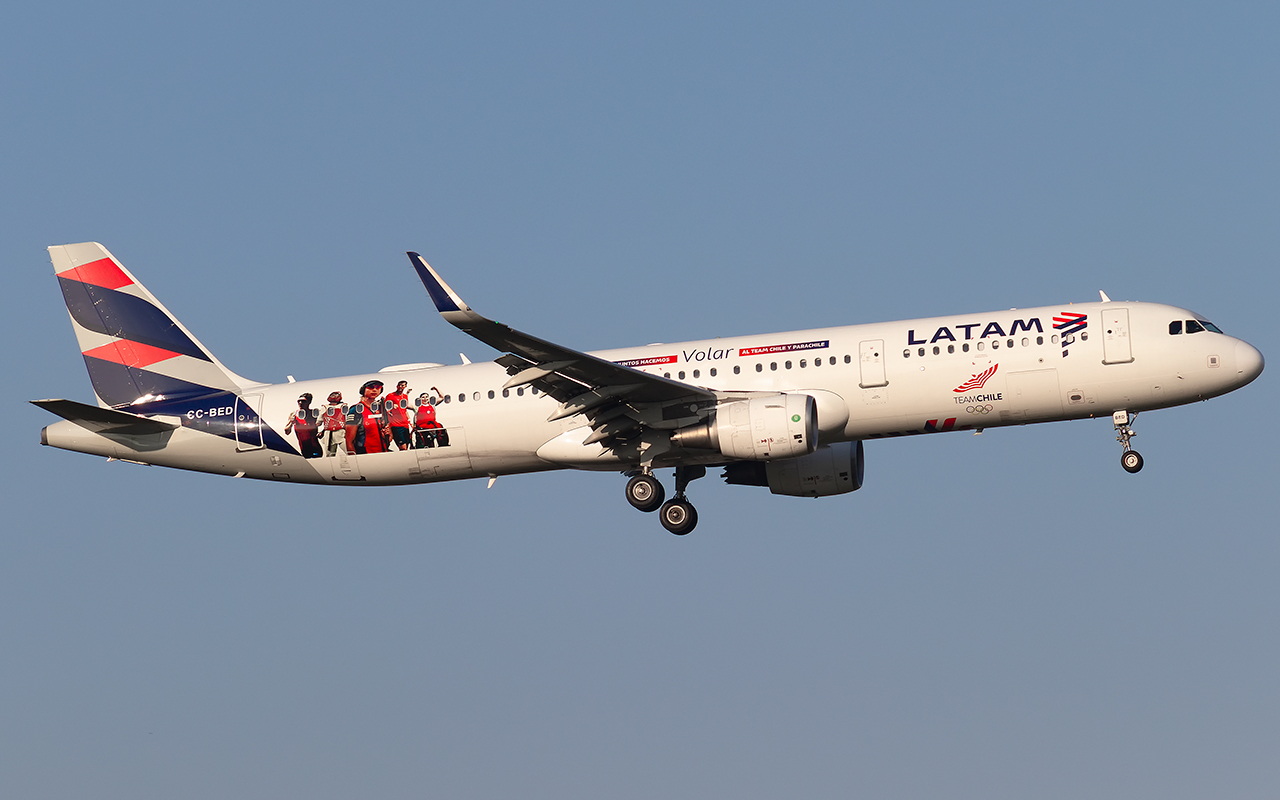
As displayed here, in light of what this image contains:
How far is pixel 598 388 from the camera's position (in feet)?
124

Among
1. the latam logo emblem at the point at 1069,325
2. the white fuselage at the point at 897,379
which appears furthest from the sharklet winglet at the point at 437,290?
the latam logo emblem at the point at 1069,325

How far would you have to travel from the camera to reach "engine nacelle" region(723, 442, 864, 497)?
43.4 meters

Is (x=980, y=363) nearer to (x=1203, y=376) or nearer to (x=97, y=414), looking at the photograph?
(x=1203, y=376)

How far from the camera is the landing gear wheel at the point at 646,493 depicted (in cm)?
4034

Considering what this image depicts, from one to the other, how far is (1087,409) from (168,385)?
2512cm

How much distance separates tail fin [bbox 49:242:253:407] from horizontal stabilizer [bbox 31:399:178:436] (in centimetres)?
144

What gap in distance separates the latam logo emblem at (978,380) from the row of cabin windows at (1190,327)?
14.5ft

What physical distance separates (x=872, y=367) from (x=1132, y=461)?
696 centimetres

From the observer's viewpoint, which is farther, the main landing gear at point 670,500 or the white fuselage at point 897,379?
the main landing gear at point 670,500

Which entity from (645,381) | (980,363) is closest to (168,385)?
(645,381)

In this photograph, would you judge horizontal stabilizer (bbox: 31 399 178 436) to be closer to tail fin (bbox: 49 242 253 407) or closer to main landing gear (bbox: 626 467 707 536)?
tail fin (bbox: 49 242 253 407)

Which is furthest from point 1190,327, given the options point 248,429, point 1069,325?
point 248,429

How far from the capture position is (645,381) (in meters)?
37.2

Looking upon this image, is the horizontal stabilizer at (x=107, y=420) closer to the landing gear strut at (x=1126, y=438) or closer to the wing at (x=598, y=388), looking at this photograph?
the wing at (x=598, y=388)
